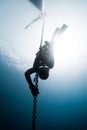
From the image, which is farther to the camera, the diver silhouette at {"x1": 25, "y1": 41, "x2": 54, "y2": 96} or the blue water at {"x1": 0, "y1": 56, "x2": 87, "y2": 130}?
the blue water at {"x1": 0, "y1": 56, "x2": 87, "y2": 130}

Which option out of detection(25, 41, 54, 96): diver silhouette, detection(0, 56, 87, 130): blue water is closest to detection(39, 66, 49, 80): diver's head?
detection(25, 41, 54, 96): diver silhouette

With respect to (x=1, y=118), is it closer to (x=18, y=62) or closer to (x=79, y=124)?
(x=18, y=62)

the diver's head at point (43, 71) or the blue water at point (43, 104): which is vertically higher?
the blue water at point (43, 104)

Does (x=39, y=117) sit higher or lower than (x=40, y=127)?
higher

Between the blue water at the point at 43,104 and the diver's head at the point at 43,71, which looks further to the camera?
the blue water at the point at 43,104

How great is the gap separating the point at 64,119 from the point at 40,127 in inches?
583

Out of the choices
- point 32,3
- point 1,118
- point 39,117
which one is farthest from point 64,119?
point 32,3

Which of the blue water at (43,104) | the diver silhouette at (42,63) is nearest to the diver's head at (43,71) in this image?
the diver silhouette at (42,63)

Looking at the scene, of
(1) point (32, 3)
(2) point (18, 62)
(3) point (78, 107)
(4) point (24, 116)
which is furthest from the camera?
(3) point (78, 107)

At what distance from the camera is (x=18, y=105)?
214ft

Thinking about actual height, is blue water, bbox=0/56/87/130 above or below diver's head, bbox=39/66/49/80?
above

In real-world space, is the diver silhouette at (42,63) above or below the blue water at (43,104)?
below

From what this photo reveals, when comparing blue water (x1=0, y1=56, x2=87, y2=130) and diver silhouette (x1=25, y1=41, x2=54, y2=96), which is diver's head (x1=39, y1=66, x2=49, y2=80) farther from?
blue water (x1=0, y1=56, x2=87, y2=130)

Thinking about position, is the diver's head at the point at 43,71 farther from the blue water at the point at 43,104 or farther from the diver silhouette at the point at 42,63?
the blue water at the point at 43,104
